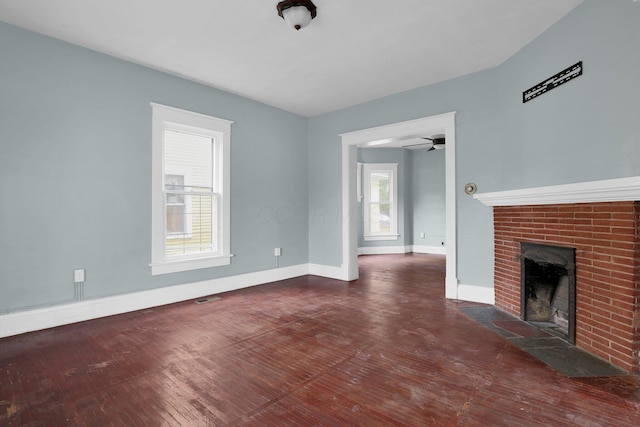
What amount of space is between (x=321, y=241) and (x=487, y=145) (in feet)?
10.1

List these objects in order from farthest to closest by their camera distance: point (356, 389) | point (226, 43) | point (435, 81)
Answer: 1. point (435, 81)
2. point (226, 43)
3. point (356, 389)

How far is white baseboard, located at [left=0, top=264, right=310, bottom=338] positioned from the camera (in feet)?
9.86

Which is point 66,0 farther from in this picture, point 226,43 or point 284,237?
point 284,237

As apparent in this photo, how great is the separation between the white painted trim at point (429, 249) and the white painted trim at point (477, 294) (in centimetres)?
452

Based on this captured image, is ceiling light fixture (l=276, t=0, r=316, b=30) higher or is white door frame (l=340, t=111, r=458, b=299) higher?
ceiling light fixture (l=276, t=0, r=316, b=30)

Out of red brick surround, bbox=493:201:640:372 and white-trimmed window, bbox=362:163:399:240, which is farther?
white-trimmed window, bbox=362:163:399:240

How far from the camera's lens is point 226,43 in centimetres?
330

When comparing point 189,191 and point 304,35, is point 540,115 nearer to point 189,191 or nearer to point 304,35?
point 304,35

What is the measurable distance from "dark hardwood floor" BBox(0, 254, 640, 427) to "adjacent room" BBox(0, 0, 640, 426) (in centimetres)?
2

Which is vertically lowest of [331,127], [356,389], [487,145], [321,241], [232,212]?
[356,389]

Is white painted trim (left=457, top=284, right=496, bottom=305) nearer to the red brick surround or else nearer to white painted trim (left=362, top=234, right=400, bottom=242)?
the red brick surround

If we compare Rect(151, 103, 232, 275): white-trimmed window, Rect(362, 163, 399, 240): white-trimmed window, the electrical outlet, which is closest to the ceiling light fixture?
Rect(151, 103, 232, 275): white-trimmed window

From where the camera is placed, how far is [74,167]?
3311 millimetres

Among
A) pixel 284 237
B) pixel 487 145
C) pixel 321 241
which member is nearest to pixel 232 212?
A: pixel 284 237
